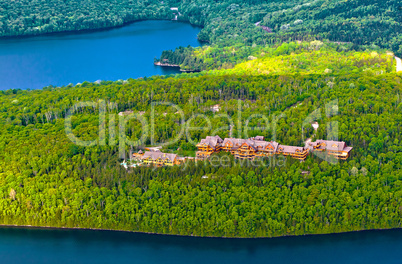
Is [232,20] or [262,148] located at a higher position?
[232,20]

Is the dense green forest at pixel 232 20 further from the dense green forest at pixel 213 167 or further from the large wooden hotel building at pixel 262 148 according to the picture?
the large wooden hotel building at pixel 262 148

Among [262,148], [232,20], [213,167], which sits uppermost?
[232,20]

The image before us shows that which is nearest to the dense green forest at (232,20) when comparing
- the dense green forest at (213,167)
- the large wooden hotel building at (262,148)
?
the dense green forest at (213,167)

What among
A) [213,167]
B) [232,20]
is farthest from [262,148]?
[232,20]

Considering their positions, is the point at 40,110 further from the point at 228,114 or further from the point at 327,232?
→ the point at 327,232

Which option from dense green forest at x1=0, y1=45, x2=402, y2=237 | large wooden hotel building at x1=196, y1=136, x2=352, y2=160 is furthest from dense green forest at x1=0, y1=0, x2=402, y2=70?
large wooden hotel building at x1=196, y1=136, x2=352, y2=160

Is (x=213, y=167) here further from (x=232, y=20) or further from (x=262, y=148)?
(x=232, y=20)

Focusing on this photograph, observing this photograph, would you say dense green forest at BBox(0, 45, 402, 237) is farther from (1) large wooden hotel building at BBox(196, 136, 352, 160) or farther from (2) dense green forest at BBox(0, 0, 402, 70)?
(2) dense green forest at BBox(0, 0, 402, 70)
